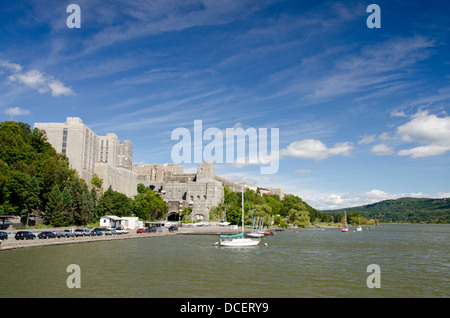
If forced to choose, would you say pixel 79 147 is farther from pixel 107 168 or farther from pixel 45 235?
pixel 45 235

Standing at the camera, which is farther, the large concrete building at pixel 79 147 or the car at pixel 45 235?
the large concrete building at pixel 79 147

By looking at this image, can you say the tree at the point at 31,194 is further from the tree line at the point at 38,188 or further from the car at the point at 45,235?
the car at the point at 45,235

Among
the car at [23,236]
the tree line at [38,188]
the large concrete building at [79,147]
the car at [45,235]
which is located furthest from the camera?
the large concrete building at [79,147]

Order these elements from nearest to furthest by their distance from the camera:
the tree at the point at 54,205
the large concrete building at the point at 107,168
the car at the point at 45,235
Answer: the car at the point at 45,235
the tree at the point at 54,205
the large concrete building at the point at 107,168

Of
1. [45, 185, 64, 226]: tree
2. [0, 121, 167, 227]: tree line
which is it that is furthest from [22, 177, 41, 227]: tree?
[45, 185, 64, 226]: tree

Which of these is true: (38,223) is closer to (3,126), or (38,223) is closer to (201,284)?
(3,126)

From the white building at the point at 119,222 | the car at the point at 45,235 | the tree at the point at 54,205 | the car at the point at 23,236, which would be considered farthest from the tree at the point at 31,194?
the car at the point at 23,236

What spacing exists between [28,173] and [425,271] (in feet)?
253

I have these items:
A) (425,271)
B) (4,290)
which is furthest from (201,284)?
(425,271)

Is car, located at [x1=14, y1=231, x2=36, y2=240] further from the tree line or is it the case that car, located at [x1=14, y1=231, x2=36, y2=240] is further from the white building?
the white building

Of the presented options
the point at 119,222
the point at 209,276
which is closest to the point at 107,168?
the point at 119,222

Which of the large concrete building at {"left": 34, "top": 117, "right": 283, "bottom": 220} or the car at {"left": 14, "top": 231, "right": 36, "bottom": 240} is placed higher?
the large concrete building at {"left": 34, "top": 117, "right": 283, "bottom": 220}

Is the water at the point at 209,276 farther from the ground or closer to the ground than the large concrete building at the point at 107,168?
closer to the ground
